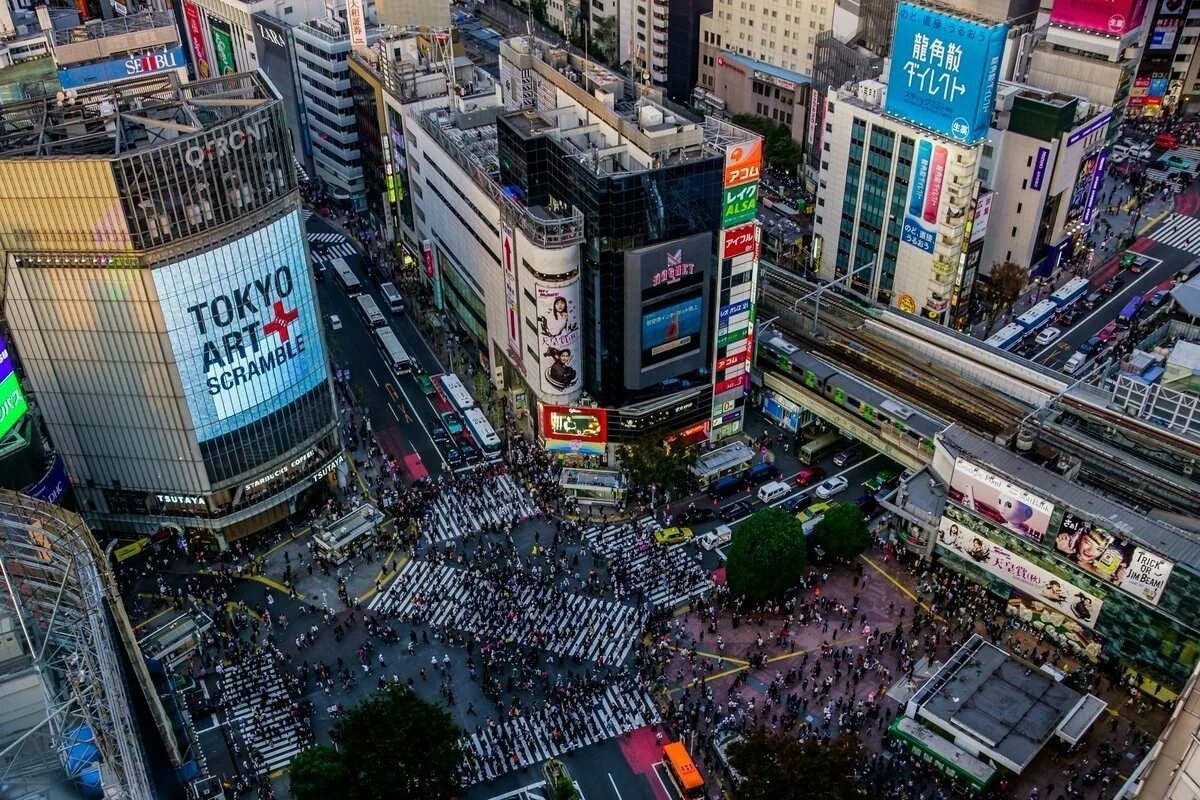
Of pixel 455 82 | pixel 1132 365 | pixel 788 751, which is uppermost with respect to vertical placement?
pixel 455 82

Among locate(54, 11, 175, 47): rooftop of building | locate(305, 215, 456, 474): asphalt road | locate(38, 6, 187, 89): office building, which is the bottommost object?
locate(305, 215, 456, 474): asphalt road

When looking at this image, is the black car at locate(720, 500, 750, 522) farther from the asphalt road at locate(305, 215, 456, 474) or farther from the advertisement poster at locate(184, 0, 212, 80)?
the advertisement poster at locate(184, 0, 212, 80)

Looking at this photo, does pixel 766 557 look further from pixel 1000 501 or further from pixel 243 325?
pixel 243 325

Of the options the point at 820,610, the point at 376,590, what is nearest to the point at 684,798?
the point at 820,610

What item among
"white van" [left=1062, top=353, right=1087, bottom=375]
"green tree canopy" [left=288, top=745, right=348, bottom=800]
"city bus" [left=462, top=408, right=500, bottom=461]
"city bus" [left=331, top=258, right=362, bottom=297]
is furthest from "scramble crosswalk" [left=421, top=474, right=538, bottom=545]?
"white van" [left=1062, top=353, right=1087, bottom=375]

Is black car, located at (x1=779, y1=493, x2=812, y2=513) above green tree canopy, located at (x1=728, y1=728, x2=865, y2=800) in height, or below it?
below

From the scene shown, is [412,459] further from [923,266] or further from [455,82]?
[923,266]
